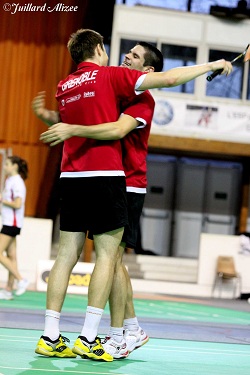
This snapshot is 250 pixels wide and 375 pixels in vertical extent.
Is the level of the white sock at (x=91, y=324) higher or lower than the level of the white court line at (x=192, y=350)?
higher

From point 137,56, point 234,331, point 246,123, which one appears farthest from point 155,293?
point 137,56

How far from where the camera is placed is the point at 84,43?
6.45 m

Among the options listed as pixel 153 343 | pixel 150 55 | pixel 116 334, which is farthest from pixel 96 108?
pixel 153 343

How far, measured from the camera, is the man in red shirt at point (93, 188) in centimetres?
619

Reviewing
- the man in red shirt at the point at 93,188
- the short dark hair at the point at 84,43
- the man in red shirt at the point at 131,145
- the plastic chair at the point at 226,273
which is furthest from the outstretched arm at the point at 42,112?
the plastic chair at the point at 226,273

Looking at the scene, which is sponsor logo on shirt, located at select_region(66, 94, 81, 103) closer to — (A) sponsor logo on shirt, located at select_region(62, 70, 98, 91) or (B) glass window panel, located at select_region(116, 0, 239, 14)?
(A) sponsor logo on shirt, located at select_region(62, 70, 98, 91)

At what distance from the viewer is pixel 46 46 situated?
83.1ft

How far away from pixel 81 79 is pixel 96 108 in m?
0.23

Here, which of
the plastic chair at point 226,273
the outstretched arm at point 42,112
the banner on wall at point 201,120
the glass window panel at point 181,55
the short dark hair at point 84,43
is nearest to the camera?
the short dark hair at point 84,43

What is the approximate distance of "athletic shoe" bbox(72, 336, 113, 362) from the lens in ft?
20.1

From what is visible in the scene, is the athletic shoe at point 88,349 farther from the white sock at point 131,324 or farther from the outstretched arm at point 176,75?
the outstretched arm at point 176,75

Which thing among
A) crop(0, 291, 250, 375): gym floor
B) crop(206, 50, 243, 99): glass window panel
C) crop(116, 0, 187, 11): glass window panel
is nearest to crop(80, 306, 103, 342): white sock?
crop(0, 291, 250, 375): gym floor

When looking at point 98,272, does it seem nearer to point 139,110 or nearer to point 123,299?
point 123,299

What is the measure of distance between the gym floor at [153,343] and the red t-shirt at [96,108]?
1326 millimetres
